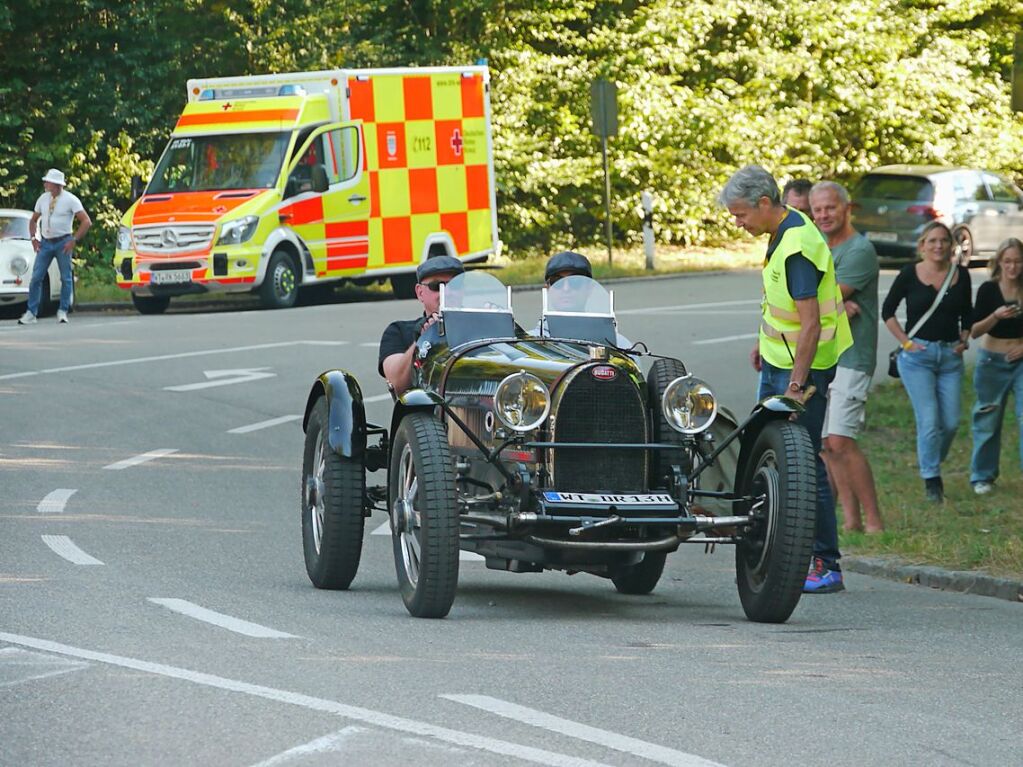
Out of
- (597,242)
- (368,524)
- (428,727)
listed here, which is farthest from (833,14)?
(428,727)

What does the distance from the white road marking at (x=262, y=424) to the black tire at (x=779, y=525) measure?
7540 mm

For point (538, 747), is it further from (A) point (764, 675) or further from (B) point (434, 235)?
(B) point (434, 235)

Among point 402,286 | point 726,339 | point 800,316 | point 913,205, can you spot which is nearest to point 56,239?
point 402,286

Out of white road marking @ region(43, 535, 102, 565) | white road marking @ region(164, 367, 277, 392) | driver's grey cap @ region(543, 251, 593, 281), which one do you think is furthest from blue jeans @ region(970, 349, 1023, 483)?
white road marking @ region(164, 367, 277, 392)

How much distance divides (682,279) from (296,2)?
8.95m

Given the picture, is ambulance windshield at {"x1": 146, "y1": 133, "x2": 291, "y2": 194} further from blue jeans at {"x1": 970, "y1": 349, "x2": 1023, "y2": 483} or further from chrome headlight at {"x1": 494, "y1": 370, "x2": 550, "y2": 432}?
chrome headlight at {"x1": 494, "y1": 370, "x2": 550, "y2": 432}

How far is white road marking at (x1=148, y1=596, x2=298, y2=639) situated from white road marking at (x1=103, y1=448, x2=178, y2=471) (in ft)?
16.6

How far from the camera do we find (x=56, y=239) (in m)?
23.9

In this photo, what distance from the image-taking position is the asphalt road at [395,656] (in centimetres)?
570

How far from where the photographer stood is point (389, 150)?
27.5 metres

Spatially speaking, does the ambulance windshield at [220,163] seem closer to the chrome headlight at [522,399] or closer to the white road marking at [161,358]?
the white road marking at [161,358]

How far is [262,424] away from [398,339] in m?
6.59

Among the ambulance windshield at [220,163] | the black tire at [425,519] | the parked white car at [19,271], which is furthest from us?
the ambulance windshield at [220,163]

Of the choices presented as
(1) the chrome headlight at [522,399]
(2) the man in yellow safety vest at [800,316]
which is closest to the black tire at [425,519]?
(1) the chrome headlight at [522,399]
